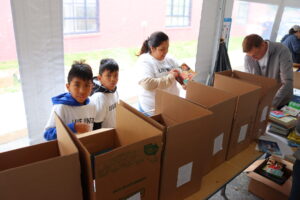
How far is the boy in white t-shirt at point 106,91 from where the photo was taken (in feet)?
5.34

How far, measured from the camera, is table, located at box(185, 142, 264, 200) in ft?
3.83

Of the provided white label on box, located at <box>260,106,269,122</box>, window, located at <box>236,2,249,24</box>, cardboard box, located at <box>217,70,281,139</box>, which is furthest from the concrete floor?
window, located at <box>236,2,249,24</box>

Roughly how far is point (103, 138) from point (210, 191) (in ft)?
1.91

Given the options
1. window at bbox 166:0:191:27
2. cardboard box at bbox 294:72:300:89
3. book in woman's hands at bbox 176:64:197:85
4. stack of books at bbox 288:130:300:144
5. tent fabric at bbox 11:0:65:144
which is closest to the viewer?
tent fabric at bbox 11:0:65:144

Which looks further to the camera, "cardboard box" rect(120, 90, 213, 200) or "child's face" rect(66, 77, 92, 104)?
"child's face" rect(66, 77, 92, 104)

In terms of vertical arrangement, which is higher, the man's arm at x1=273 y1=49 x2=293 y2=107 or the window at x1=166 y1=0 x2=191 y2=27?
the window at x1=166 y1=0 x2=191 y2=27

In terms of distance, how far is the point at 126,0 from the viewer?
229 centimetres

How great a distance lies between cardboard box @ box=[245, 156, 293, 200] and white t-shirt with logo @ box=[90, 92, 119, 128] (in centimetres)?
135

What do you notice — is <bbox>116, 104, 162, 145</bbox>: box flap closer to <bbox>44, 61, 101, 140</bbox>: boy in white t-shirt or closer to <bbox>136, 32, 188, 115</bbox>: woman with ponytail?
<bbox>44, 61, 101, 140</bbox>: boy in white t-shirt

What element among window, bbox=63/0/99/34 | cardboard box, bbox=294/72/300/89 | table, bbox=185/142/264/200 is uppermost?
window, bbox=63/0/99/34

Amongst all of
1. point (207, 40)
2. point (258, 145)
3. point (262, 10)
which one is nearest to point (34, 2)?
point (258, 145)

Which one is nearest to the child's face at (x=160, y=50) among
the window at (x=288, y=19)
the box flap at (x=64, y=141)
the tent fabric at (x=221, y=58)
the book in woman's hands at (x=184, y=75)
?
the book in woman's hands at (x=184, y=75)

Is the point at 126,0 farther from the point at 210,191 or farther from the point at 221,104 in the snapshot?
the point at 210,191

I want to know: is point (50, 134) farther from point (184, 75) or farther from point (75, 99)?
point (184, 75)
